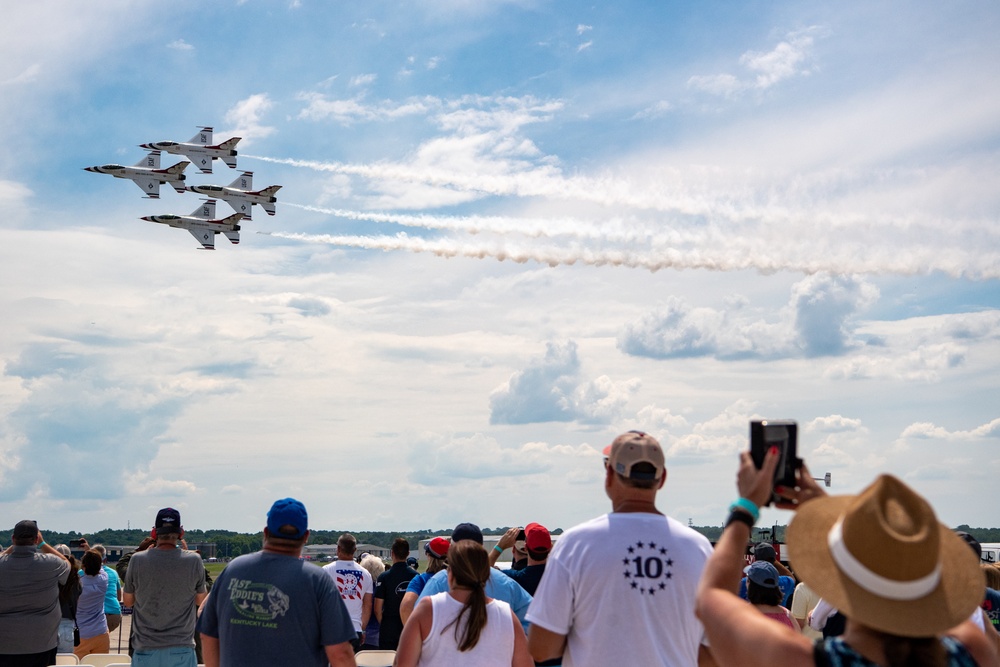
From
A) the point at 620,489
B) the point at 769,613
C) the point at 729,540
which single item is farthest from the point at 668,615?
the point at 769,613

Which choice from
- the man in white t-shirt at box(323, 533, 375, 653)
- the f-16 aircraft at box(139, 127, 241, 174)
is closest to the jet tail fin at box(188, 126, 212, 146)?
the f-16 aircraft at box(139, 127, 241, 174)

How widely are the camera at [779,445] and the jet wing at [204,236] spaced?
2214 inches

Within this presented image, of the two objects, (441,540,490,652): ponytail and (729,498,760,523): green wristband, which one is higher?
(729,498,760,523): green wristband

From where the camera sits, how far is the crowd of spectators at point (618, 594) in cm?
247

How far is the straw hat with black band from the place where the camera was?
7.98 feet

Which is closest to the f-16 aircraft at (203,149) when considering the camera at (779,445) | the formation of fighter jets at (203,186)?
the formation of fighter jets at (203,186)

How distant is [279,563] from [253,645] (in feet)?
1.44

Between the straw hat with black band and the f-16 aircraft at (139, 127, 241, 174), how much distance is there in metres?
58.2

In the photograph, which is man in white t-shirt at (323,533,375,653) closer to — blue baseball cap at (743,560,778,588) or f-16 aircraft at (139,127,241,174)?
blue baseball cap at (743,560,778,588)

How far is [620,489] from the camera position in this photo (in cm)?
453

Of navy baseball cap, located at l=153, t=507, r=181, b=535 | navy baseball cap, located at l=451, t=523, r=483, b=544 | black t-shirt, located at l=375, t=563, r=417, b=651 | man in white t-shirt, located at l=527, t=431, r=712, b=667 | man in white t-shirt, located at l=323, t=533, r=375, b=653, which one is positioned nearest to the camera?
man in white t-shirt, located at l=527, t=431, r=712, b=667

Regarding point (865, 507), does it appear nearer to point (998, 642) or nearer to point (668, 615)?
point (668, 615)

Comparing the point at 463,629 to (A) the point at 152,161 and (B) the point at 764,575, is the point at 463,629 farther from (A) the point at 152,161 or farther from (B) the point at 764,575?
(A) the point at 152,161

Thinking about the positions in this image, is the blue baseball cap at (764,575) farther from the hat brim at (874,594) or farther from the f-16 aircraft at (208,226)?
the f-16 aircraft at (208,226)
